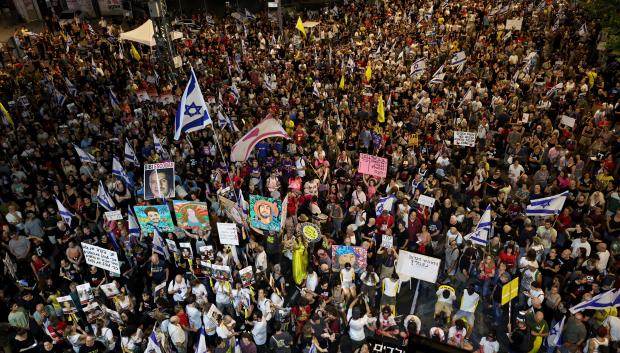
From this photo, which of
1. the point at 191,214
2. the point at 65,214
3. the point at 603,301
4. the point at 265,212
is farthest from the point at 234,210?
the point at 603,301

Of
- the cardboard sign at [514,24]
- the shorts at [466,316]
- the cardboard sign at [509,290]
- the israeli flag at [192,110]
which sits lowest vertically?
the shorts at [466,316]

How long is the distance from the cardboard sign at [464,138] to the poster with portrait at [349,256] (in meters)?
5.56

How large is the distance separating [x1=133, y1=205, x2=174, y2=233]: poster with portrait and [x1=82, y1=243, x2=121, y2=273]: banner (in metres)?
1.19

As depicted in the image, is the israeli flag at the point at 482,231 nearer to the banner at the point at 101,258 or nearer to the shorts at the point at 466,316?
the shorts at the point at 466,316

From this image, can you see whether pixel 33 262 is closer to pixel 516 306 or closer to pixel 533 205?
pixel 516 306

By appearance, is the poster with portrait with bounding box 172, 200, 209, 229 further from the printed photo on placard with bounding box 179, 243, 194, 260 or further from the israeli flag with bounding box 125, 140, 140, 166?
the israeli flag with bounding box 125, 140, 140, 166

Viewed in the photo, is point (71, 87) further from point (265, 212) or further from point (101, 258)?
point (265, 212)

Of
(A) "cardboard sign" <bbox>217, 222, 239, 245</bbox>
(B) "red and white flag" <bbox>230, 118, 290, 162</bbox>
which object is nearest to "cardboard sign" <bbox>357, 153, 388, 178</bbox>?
(B) "red and white flag" <bbox>230, 118, 290, 162</bbox>

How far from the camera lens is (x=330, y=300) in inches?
370

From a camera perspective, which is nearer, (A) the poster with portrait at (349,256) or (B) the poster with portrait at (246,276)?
(B) the poster with portrait at (246,276)

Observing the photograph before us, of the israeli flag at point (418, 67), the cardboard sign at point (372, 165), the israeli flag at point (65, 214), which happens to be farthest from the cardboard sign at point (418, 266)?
the israeli flag at point (418, 67)

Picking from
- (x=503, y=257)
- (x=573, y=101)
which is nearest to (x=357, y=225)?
(x=503, y=257)

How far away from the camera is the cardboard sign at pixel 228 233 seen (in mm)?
9969

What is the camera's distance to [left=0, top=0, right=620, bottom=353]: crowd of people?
9102 millimetres
